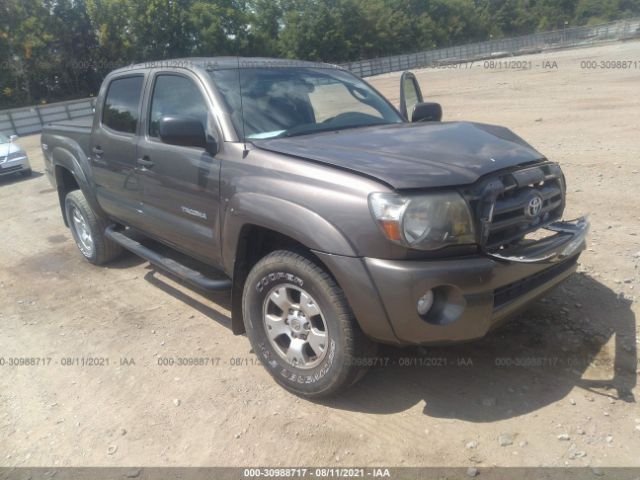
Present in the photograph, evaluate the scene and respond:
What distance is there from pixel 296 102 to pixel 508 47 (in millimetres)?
66694

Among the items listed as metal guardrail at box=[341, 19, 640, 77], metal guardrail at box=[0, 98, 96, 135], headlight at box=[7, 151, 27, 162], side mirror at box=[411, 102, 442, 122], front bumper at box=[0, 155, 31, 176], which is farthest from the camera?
metal guardrail at box=[341, 19, 640, 77]

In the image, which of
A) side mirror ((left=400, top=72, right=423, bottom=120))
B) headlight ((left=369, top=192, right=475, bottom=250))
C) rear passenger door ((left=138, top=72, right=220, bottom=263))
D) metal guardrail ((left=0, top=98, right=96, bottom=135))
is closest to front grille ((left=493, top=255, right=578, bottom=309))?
headlight ((left=369, top=192, right=475, bottom=250))

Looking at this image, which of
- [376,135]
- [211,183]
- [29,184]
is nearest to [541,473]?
[376,135]

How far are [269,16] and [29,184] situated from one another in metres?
46.4

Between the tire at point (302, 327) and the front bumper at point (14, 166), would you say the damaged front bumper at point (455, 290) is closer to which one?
the tire at point (302, 327)

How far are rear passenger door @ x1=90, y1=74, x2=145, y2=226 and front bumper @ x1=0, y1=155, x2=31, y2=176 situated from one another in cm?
821

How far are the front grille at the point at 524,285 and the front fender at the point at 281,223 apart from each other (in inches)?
31.4

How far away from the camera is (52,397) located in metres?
3.30

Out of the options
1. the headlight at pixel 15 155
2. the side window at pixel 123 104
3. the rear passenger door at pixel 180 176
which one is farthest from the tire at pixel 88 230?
the headlight at pixel 15 155

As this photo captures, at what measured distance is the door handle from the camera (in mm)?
3833

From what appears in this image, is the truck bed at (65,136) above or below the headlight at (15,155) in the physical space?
above

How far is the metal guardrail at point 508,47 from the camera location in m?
52.6

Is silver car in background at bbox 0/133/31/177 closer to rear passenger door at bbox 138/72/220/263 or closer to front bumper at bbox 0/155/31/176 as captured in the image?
front bumper at bbox 0/155/31/176

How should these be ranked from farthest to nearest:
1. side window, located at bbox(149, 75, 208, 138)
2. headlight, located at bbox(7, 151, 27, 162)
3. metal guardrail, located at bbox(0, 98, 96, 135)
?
metal guardrail, located at bbox(0, 98, 96, 135) < headlight, located at bbox(7, 151, 27, 162) < side window, located at bbox(149, 75, 208, 138)
